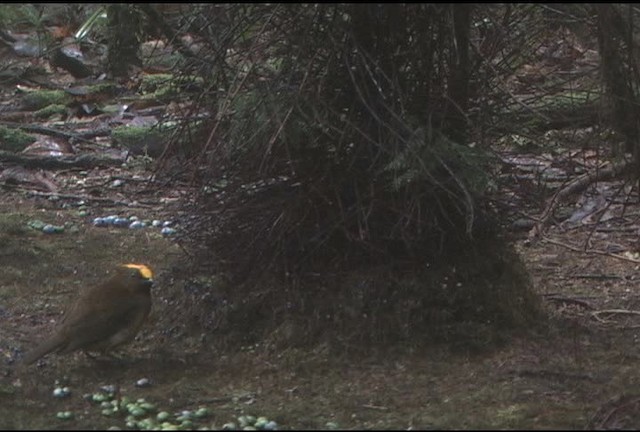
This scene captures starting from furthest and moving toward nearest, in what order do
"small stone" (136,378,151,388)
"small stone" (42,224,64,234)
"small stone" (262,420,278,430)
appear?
"small stone" (42,224,64,234) → "small stone" (136,378,151,388) → "small stone" (262,420,278,430)

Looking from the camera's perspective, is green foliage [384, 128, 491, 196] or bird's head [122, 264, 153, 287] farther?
bird's head [122, 264, 153, 287]

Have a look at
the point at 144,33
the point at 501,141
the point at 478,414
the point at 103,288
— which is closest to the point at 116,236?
the point at 144,33

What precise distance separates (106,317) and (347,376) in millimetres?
1183

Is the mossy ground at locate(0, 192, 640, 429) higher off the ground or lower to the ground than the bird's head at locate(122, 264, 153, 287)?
lower

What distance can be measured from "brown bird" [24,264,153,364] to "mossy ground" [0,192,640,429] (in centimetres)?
11

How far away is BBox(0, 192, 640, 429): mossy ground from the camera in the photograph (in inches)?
212

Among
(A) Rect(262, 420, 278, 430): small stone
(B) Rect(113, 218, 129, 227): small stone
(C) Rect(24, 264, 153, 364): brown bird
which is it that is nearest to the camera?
(A) Rect(262, 420, 278, 430): small stone

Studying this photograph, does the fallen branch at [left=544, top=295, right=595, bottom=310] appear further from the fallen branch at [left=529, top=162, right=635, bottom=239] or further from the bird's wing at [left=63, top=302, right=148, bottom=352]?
the bird's wing at [left=63, top=302, right=148, bottom=352]

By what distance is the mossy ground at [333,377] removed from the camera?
5.39 meters

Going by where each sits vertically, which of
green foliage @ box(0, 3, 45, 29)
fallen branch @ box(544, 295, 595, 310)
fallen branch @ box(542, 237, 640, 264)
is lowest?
fallen branch @ box(544, 295, 595, 310)

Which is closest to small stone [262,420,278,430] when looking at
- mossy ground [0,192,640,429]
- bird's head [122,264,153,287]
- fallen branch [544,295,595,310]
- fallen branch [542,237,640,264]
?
mossy ground [0,192,640,429]

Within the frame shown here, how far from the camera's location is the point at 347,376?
5.90 metres

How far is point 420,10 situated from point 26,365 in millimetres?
2358

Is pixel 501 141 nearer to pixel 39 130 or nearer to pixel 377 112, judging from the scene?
pixel 377 112
